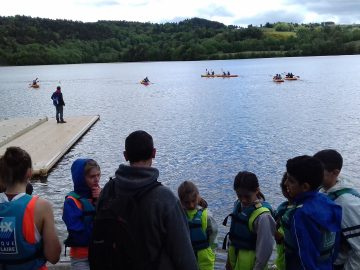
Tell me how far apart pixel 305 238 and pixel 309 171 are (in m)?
0.51

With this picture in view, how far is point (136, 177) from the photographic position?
342 centimetres

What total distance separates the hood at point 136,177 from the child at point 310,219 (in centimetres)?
117

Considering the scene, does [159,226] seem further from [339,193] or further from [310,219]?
[339,193]

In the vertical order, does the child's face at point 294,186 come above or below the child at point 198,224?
above

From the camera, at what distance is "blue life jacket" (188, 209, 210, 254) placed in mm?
4855

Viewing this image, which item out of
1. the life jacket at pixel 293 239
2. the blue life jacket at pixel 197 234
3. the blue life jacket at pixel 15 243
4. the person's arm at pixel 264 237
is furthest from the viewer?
the blue life jacket at pixel 197 234

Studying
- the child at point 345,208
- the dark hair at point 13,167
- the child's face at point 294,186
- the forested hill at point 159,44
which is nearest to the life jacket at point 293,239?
the child's face at point 294,186

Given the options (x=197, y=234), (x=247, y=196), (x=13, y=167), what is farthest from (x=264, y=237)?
(x=13, y=167)

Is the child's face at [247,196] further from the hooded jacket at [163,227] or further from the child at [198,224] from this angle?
the hooded jacket at [163,227]

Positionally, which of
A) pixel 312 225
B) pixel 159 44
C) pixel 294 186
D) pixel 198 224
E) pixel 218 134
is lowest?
pixel 218 134

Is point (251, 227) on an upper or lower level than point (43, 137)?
upper

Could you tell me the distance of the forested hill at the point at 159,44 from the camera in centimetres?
16150

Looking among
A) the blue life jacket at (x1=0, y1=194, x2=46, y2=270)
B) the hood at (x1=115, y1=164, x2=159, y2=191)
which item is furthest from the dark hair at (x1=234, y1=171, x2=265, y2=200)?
the blue life jacket at (x1=0, y1=194, x2=46, y2=270)

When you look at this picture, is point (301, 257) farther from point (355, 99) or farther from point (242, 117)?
point (355, 99)
